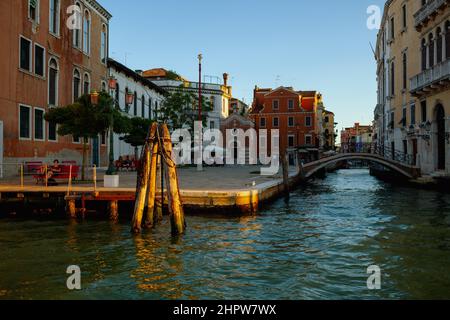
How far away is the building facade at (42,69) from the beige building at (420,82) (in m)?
21.6

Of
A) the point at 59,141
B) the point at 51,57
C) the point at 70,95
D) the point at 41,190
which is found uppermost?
the point at 51,57

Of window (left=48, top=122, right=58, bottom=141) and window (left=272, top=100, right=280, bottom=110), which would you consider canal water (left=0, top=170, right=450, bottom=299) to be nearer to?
window (left=48, top=122, right=58, bottom=141)

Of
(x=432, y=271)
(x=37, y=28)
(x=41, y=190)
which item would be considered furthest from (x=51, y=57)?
(x=432, y=271)

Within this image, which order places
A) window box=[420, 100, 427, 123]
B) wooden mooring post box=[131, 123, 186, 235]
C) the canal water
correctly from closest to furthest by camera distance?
the canal water < wooden mooring post box=[131, 123, 186, 235] < window box=[420, 100, 427, 123]

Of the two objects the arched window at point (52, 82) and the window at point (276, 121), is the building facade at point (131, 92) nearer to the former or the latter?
the arched window at point (52, 82)

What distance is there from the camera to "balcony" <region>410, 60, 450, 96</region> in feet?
74.3

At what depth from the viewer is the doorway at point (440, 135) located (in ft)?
81.6

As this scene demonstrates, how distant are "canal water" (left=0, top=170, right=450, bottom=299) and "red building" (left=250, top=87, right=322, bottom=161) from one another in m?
44.2

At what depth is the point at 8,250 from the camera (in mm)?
9914

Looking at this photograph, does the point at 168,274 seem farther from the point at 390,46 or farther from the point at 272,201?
the point at 390,46

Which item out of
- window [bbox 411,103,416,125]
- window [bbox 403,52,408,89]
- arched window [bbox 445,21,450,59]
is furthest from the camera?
window [bbox 403,52,408,89]

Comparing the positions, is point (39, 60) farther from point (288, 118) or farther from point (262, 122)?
point (288, 118)

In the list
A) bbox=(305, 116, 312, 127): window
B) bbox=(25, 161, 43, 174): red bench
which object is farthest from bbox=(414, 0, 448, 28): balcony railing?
bbox=(305, 116, 312, 127): window
